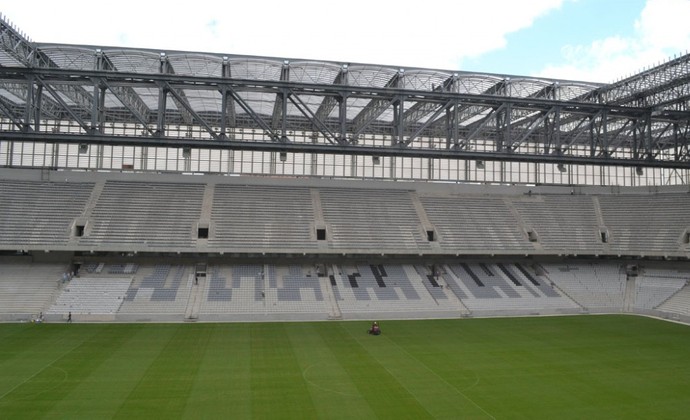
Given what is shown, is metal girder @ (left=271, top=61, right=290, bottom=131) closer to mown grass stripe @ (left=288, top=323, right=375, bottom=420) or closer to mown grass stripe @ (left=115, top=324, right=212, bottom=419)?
mown grass stripe @ (left=288, top=323, right=375, bottom=420)

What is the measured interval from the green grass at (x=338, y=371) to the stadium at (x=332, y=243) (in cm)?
14

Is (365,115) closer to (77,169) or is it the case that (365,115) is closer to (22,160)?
(77,169)

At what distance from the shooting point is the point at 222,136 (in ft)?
→ 79.7

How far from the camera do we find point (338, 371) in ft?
62.1

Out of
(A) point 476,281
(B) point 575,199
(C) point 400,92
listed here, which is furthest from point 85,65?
(B) point 575,199

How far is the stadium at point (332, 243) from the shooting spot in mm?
17609

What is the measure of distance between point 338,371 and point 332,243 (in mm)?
17143

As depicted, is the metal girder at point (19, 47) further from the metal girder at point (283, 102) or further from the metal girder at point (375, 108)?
the metal girder at point (375, 108)

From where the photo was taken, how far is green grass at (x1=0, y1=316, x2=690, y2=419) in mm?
15016

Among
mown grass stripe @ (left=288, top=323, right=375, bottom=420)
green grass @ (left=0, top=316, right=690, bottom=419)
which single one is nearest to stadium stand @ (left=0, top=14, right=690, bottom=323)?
green grass @ (left=0, top=316, right=690, bottom=419)

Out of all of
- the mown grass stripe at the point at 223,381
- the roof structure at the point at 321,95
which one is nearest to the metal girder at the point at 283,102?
the roof structure at the point at 321,95

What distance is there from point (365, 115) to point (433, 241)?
34.4ft

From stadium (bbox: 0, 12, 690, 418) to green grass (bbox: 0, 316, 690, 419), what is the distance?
14cm

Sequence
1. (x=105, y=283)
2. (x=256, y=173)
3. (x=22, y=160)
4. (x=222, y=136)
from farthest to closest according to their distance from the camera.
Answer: (x=256, y=173) < (x=22, y=160) < (x=105, y=283) < (x=222, y=136)
